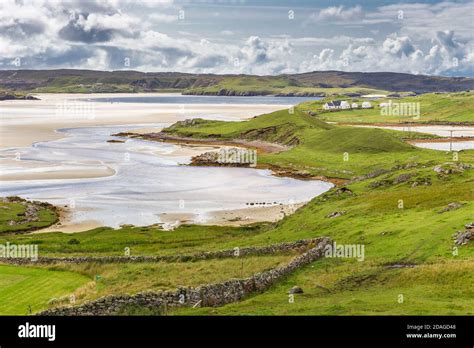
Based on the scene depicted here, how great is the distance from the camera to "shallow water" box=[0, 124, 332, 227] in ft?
282

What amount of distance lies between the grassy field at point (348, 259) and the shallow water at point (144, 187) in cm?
1377

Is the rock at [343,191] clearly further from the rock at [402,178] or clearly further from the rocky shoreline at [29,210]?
the rocky shoreline at [29,210]

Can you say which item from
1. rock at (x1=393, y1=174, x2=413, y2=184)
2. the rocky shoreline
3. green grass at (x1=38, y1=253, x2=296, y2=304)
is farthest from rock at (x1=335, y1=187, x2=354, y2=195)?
the rocky shoreline

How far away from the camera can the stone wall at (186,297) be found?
28.5m

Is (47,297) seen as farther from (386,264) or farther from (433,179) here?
(433,179)

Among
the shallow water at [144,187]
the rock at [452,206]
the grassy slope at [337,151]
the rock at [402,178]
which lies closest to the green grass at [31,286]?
the shallow water at [144,187]

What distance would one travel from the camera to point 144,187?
104375 mm

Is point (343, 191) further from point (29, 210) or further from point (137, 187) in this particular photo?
point (29, 210)

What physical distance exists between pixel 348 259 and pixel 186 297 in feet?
52.5

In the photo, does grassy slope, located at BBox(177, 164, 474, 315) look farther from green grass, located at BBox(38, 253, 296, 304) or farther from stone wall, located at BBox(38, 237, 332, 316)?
green grass, located at BBox(38, 253, 296, 304)

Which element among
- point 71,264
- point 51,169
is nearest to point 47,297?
point 71,264

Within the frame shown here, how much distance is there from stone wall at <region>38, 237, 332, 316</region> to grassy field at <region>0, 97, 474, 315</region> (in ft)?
3.25

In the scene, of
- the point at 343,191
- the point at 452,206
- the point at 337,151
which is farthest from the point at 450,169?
the point at 337,151
